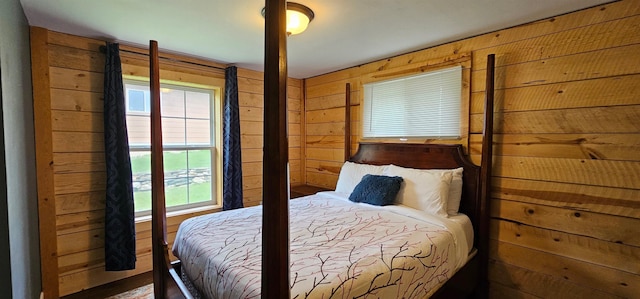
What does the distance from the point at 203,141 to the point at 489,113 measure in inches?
110

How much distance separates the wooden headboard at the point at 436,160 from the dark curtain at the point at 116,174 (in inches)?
87.7

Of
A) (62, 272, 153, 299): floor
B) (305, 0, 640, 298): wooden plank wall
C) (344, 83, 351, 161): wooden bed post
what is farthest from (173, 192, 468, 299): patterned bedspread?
(344, 83, 351, 161): wooden bed post

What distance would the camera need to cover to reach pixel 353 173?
2.77 metres

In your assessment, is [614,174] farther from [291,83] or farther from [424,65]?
[291,83]

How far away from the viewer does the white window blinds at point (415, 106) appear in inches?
91.7

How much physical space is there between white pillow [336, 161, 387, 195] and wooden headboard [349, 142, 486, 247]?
0.16 metres

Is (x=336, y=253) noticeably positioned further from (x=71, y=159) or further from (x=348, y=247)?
(x=71, y=159)

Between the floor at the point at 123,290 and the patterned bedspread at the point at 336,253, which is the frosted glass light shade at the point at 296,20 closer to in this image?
the patterned bedspread at the point at 336,253

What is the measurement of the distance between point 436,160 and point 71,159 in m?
3.09

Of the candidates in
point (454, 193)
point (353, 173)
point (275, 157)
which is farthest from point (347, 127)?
point (275, 157)

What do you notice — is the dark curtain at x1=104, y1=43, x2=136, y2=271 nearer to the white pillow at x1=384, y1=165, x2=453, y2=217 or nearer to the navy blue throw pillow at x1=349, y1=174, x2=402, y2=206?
the navy blue throw pillow at x1=349, y1=174, x2=402, y2=206

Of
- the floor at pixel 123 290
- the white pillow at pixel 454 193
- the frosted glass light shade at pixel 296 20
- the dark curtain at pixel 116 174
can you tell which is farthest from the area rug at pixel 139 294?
the white pillow at pixel 454 193

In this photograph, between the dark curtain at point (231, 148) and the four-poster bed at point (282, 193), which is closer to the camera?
the four-poster bed at point (282, 193)

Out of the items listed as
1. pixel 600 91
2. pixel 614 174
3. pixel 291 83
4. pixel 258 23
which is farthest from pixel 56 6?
pixel 614 174
